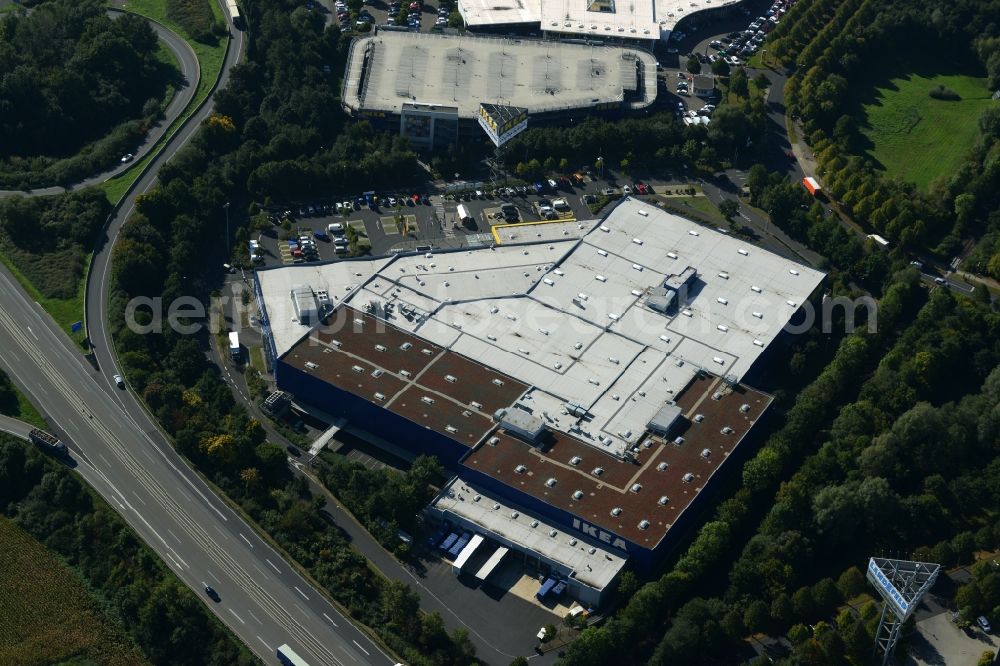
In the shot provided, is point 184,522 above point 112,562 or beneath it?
above

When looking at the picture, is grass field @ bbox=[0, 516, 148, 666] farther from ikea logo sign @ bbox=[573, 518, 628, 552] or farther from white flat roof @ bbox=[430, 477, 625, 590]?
ikea logo sign @ bbox=[573, 518, 628, 552]

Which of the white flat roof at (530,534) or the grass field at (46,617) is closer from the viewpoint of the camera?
the grass field at (46,617)

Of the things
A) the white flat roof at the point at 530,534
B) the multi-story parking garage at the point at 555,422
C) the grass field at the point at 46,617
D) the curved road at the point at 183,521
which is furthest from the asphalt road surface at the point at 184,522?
the white flat roof at the point at 530,534

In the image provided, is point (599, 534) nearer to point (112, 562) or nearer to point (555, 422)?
point (555, 422)

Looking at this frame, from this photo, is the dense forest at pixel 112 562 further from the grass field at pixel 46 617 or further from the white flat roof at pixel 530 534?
the white flat roof at pixel 530 534

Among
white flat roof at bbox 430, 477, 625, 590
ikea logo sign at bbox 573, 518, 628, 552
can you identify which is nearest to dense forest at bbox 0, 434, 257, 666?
white flat roof at bbox 430, 477, 625, 590

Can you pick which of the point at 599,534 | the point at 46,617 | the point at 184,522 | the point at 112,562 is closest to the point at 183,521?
the point at 184,522
